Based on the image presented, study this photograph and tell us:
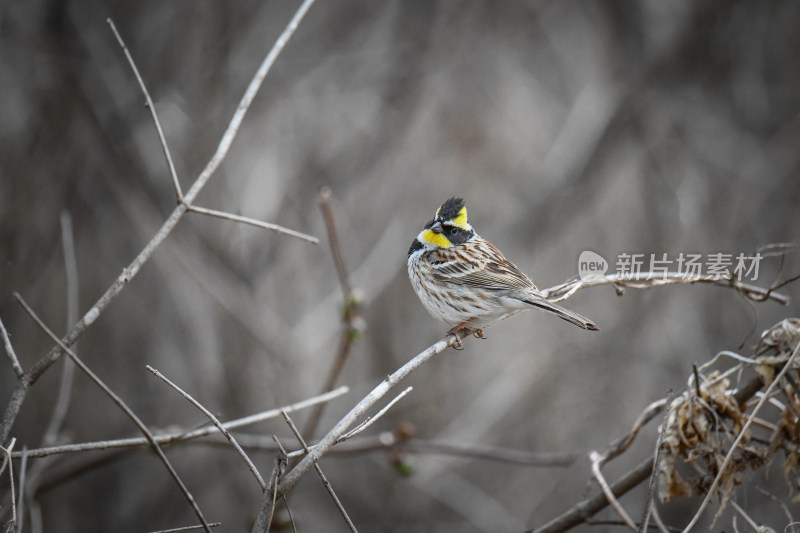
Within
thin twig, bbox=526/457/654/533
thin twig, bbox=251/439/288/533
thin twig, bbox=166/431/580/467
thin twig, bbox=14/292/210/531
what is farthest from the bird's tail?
thin twig, bbox=14/292/210/531

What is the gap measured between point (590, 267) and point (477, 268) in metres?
1.05

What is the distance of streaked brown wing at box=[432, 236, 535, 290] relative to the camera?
3795mm

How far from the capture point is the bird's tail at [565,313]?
277 cm

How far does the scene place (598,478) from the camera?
2.58 meters

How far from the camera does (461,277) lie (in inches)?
156

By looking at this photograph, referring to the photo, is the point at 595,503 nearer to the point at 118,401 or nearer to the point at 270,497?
the point at 270,497

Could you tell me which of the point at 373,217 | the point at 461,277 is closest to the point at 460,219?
the point at 461,277

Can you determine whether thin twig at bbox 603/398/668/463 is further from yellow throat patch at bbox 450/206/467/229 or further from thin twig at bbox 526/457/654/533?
yellow throat patch at bbox 450/206/467/229

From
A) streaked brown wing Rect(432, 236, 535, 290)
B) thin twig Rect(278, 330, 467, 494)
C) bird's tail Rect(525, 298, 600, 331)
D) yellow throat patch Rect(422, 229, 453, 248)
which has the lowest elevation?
thin twig Rect(278, 330, 467, 494)

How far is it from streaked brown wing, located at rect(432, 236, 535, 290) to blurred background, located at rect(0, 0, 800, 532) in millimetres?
1695

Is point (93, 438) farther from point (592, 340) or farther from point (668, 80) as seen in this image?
point (668, 80)

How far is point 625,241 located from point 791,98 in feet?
7.29

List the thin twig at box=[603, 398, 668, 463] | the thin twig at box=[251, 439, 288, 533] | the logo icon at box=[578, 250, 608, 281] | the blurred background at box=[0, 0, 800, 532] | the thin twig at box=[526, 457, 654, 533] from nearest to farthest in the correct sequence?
the thin twig at box=[251, 439, 288, 533]
the thin twig at box=[603, 398, 668, 463]
the thin twig at box=[526, 457, 654, 533]
the logo icon at box=[578, 250, 608, 281]
the blurred background at box=[0, 0, 800, 532]

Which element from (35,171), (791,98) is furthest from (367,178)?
(791,98)
